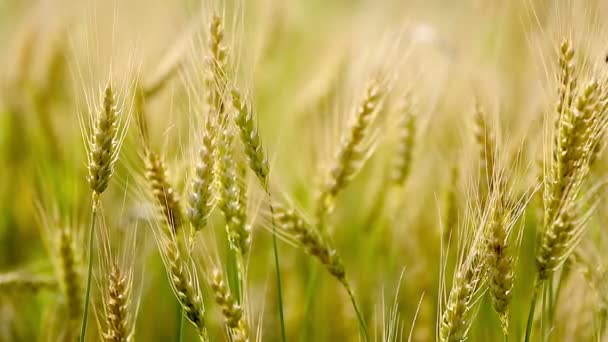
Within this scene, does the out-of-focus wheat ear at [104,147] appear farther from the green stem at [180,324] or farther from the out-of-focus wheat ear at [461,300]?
the out-of-focus wheat ear at [461,300]

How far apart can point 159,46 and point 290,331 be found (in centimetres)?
81

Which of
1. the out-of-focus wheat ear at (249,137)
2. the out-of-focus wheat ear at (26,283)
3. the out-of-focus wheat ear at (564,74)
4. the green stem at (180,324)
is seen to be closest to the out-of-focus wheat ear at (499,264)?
the out-of-focus wheat ear at (564,74)

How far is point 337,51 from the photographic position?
7.50 ft

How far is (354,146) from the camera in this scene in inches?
47.8

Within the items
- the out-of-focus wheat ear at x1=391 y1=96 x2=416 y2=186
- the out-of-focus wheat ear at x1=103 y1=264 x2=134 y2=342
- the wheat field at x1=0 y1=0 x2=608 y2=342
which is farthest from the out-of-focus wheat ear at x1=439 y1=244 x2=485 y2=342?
the out-of-focus wheat ear at x1=391 y1=96 x2=416 y2=186

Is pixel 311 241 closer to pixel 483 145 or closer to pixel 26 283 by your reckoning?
pixel 483 145

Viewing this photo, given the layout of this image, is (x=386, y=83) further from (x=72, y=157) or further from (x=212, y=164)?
(x=72, y=157)

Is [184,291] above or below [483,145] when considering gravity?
below

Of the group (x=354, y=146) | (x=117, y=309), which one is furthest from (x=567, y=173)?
(x=117, y=309)

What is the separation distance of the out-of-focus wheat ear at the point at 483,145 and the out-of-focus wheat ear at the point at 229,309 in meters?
0.47

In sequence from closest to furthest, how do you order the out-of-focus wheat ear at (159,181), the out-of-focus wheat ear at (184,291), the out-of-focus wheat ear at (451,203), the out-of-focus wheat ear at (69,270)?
1. the out-of-focus wheat ear at (184,291)
2. the out-of-focus wheat ear at (159,181)
3. the out-of-focus wheat ear at (69,270)
4. the out-of-focus wheat ear at (451,203)

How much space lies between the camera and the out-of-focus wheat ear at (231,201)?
3.16 feet

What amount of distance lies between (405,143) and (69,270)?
0.69 meters

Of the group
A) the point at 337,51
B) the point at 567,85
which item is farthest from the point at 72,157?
the point at 567,85
